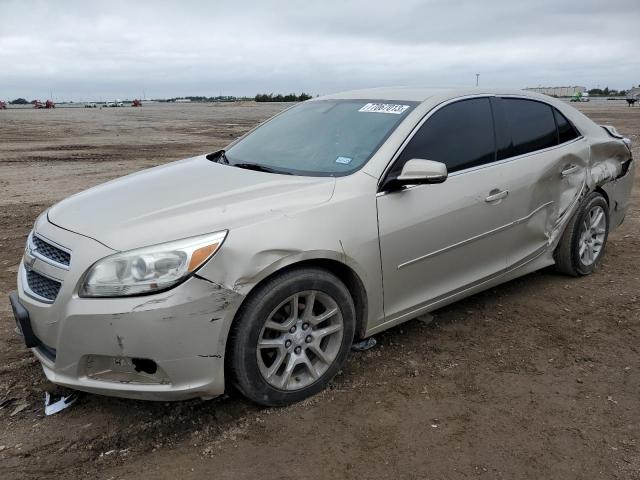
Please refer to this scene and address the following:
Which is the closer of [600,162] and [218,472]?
[218,472]

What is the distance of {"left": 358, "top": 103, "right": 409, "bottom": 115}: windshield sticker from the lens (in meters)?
3.68

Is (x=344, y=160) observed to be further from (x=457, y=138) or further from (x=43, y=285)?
(x=43, y=285)

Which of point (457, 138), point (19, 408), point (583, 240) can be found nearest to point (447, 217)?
point (457, 138)

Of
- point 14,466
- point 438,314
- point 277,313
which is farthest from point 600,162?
point 14,466

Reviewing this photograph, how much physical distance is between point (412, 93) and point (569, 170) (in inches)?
58.1

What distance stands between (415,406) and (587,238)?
2.71 m

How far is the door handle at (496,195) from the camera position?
12.3 feet

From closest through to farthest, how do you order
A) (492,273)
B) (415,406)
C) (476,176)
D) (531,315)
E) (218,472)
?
(218,472) → (415,406) → (476,176) → (492,273) → (531,315)

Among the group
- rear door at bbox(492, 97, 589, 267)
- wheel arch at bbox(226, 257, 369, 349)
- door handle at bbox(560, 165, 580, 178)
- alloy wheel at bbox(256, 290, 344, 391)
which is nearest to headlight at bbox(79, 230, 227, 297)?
wheel arch at bbox(226, 257, 369, 349)

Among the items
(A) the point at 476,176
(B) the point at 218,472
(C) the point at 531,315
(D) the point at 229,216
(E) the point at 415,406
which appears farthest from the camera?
(C) the point at 531,315

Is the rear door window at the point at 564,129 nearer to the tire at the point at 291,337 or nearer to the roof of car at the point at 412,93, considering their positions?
the roof of car at the point at 412,93

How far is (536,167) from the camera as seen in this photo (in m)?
4.14

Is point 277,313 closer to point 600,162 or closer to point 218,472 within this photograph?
point 218,472

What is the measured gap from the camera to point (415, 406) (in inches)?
121
